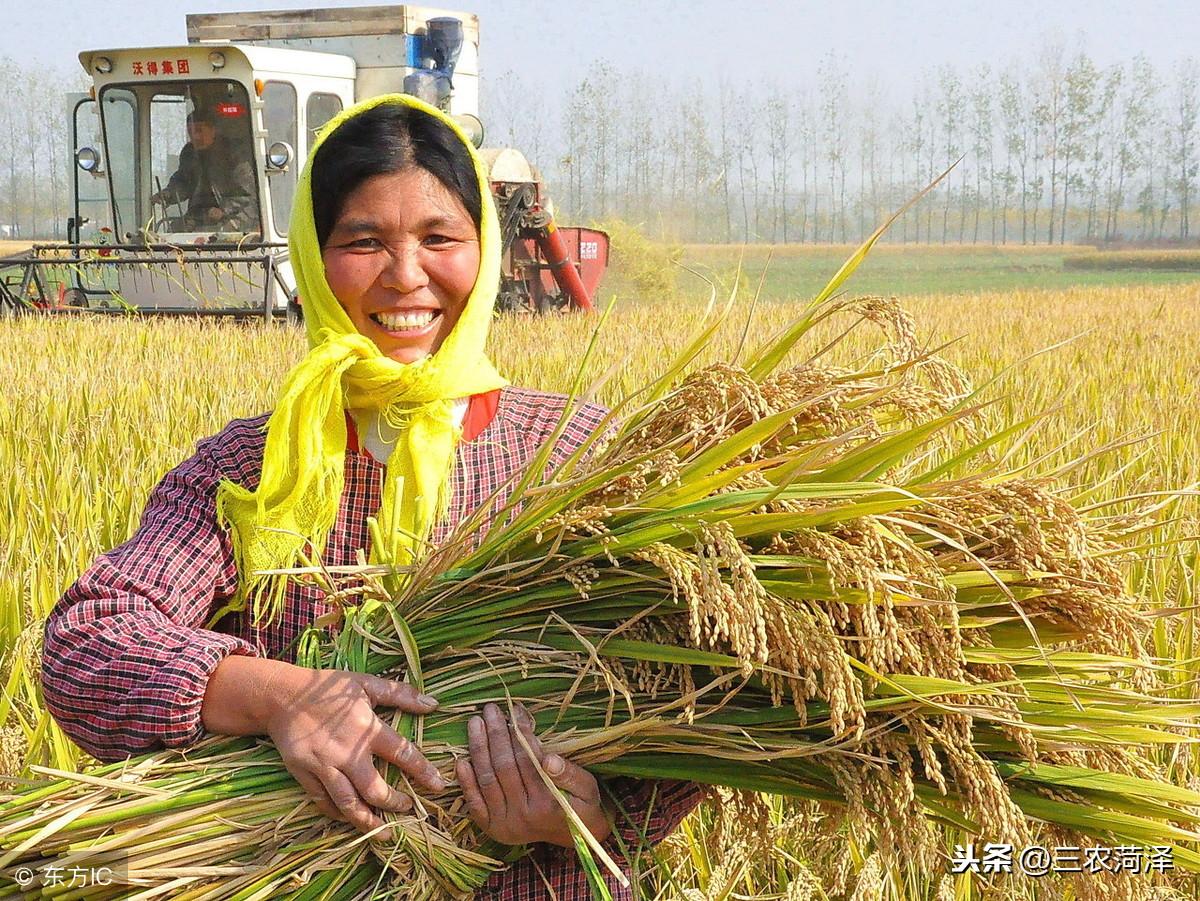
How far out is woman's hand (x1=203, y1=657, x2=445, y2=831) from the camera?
131cm

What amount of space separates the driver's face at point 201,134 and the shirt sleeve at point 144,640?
809cm

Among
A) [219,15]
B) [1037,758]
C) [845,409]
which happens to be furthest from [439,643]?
[219,15]

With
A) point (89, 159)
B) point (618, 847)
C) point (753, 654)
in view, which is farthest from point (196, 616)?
point (89, 159)

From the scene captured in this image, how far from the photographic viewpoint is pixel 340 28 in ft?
35.1

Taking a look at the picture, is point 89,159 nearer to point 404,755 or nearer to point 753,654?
point 404,755

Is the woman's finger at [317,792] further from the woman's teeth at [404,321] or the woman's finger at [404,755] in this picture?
the woman's teeth at [404,321]

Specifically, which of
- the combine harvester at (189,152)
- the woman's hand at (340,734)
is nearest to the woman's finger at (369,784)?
the woman's hand at (340,734)

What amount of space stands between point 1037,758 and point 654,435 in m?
0.50

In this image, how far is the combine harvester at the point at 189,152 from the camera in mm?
8812

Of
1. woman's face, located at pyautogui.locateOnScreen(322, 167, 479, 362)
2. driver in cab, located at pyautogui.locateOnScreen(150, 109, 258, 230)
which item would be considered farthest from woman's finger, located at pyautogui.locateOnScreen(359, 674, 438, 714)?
driver in cab, located at pyautogui.locateOnScreen(150, 109, 258, 230)

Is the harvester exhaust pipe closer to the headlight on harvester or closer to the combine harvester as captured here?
the combine harvester

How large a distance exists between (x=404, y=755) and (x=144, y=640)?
12.5 inches

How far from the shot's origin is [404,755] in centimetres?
132

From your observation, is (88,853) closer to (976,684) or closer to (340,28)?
(976,684)
